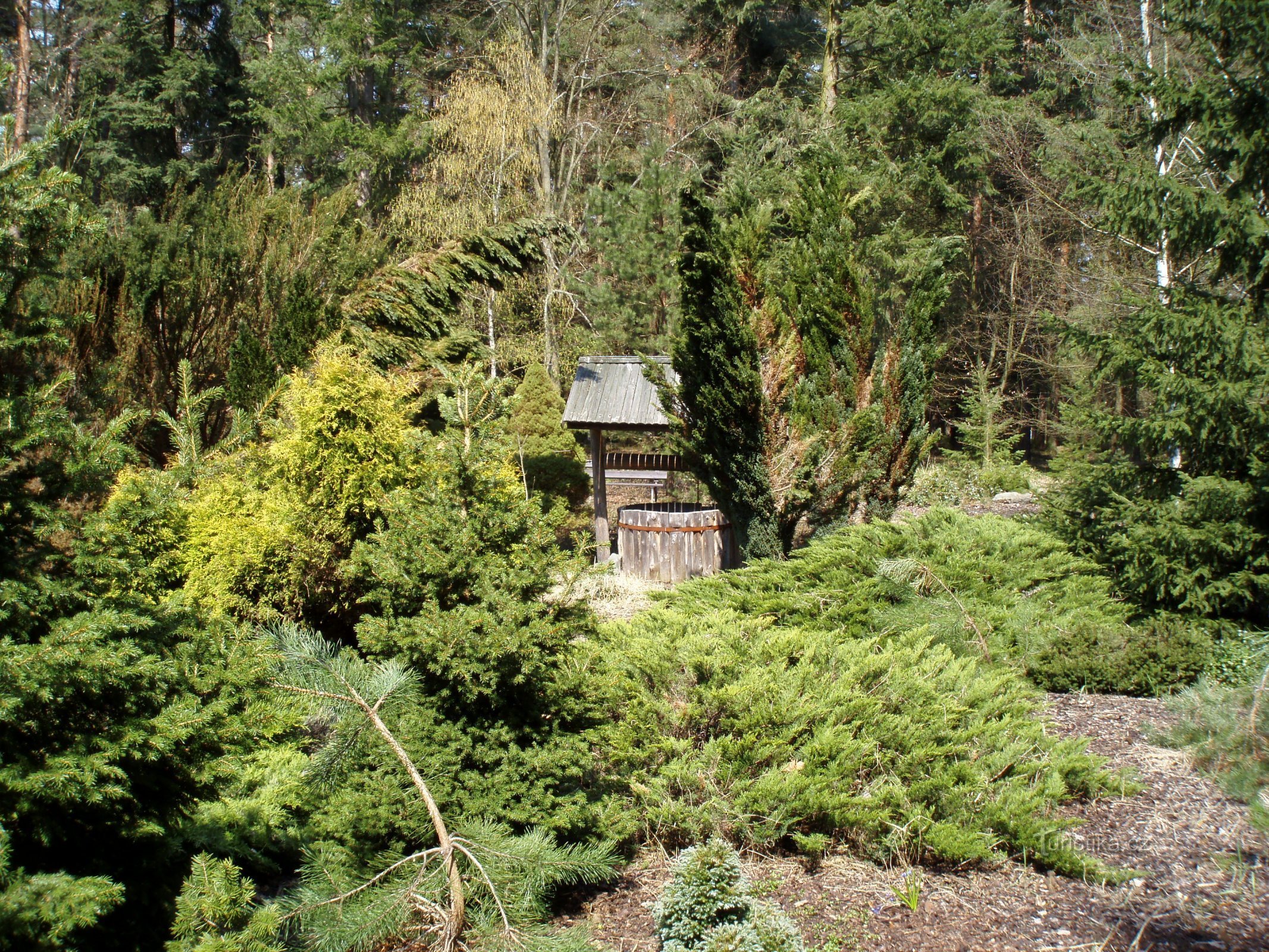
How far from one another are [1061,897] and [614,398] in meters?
7.89

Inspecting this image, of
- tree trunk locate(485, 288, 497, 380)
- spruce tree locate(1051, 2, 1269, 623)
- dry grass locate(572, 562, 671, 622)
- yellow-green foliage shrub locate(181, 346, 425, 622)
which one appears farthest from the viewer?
tree trunk locate(485, 288, 497, 380)

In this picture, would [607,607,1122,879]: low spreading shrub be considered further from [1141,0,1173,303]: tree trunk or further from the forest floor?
[1141,0,1173,303]: tree trunk

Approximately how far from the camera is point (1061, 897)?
138 inches

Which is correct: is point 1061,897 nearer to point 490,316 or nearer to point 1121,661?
point 1121,661

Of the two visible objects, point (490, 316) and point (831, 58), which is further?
point (831, 58)

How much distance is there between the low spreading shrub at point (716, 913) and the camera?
9.77 ft

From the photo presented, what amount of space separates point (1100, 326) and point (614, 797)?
13.6 m

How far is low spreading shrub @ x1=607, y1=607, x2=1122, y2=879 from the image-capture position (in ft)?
12.6

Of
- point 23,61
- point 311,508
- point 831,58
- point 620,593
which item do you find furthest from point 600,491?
point 831,58

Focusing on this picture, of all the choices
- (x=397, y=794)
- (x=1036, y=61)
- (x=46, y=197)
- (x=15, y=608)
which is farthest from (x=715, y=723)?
(x=1036, y=61)

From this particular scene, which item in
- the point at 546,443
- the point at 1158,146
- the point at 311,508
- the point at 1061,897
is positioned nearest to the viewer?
the point at 1061,897

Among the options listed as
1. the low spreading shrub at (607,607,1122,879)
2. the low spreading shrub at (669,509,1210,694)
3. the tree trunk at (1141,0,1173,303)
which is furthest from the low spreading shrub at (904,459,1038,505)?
the low spreading shrub at (607,607,1122,879)

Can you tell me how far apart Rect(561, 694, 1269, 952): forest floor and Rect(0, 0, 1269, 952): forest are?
0.02m

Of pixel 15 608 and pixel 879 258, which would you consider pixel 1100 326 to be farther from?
pixel 15 608
